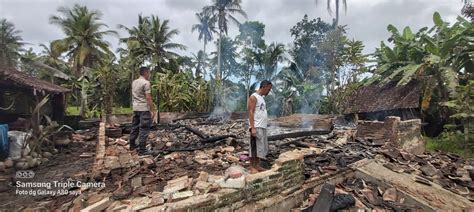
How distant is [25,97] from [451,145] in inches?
700

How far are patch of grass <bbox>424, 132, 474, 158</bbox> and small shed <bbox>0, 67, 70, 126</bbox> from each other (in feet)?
48.3

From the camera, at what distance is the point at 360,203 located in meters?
4.42

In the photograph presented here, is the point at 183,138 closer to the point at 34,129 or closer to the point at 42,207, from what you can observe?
the point at 34,129

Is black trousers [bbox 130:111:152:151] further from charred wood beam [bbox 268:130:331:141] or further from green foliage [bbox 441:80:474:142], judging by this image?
green foliage [bbox 441:80:474:142]

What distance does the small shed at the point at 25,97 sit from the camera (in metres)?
11.1

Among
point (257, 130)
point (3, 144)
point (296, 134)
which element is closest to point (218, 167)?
point (257, 130)

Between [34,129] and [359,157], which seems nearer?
[359,157]

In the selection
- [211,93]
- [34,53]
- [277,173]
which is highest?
[34,53]

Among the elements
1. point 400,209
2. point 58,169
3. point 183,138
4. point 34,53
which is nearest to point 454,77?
point 400,209

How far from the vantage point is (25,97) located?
12.9 metres

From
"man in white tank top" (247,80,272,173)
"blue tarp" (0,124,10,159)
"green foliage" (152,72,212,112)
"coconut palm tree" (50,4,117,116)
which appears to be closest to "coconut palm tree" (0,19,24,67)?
"coconut palm tree" (50,4,117,116)

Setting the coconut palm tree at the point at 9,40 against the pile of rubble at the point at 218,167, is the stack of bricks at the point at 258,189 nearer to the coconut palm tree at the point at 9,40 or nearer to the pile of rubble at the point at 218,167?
the pile of rubble at the point at 218,167

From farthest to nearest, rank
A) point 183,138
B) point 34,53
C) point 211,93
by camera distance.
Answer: point 34,53
point 211,93
point 183,138

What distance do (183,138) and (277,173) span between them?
14.3 feet
